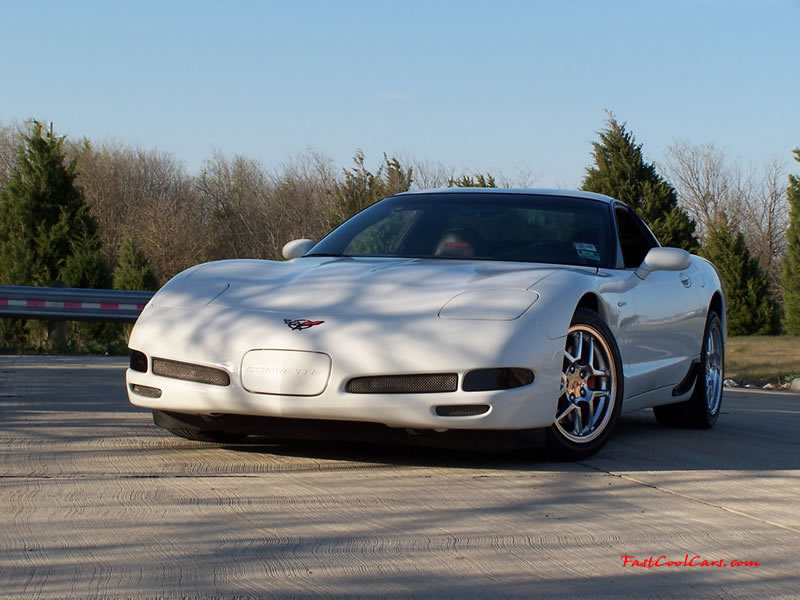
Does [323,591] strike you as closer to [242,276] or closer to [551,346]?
[551,346]

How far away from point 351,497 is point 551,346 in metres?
1.13

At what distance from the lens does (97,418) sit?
19.0 feet

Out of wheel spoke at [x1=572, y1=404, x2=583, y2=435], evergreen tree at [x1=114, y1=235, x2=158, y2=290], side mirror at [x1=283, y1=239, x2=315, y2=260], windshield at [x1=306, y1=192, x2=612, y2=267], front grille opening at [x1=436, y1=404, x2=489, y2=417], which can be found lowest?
evergreen tree at [x1=114, y1=235, x2=158, y2=290]

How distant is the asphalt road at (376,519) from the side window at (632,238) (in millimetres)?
1152

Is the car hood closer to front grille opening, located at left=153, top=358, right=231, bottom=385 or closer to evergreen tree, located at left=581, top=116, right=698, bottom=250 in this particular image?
front grille opening, located at left=153, top=358, right=231, bottom=385

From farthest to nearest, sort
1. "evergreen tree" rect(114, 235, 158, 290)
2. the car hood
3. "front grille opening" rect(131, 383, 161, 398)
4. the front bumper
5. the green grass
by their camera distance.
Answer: "evergreen tree" rect(114, 235, 158, 290), the green grass, "front grille opening" rect(131, 383, 161, 398), the car hood, the front bumper

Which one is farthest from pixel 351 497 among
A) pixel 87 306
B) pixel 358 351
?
pixel 87 306

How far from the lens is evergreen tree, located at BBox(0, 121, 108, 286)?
22.7 meters

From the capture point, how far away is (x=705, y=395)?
6.47 meters

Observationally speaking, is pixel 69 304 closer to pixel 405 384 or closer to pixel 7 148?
pixel 405 384

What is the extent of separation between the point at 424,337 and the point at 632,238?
8.17ft

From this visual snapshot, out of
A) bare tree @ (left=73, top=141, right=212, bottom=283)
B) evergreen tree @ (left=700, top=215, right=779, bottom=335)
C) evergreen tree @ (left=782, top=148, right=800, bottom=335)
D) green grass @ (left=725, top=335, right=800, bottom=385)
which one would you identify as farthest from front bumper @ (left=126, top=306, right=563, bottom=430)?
bare tree @ (left=73, top=141, right=212, bottom=283)

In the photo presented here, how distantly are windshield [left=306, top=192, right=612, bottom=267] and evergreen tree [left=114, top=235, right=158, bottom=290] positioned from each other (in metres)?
18.9

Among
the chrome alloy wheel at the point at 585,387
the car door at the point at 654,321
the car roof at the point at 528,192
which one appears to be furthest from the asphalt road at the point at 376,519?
the car roof at the point at 528,192
